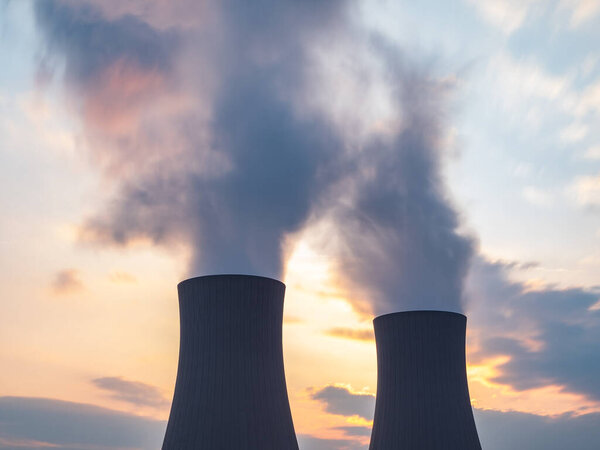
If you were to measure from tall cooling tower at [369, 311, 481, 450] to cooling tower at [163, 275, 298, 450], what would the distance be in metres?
2.90

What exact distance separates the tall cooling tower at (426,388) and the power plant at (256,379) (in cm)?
2

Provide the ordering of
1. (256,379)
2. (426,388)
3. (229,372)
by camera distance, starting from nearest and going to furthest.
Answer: (229,372)
(256,379)
(426,388)

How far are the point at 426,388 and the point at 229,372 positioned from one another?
14.9 feet

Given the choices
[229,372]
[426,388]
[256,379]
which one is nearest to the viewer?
[229,372]

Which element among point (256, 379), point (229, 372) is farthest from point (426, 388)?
point (229, 372)

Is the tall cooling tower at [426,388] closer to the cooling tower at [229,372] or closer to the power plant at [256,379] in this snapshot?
the power plant at [256,379]

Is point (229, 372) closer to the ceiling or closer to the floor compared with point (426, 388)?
closer to the floor

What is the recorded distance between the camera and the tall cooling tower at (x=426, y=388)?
13805 millimetres

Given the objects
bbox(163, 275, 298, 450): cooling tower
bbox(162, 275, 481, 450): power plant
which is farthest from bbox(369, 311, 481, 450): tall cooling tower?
bbox(163, 275, 298, 450): cooling tower

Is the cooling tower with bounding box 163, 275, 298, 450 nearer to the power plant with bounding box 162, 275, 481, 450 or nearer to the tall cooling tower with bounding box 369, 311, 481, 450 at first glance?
the power plant with bounding box 162, 275, 481, 450

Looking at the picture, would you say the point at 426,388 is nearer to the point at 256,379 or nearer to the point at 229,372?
the point at 256,379

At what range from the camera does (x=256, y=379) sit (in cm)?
1196

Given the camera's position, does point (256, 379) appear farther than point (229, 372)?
Yes

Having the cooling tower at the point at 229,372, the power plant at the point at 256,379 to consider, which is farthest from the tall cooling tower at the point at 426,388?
the cooling tower at the point at 229,372
